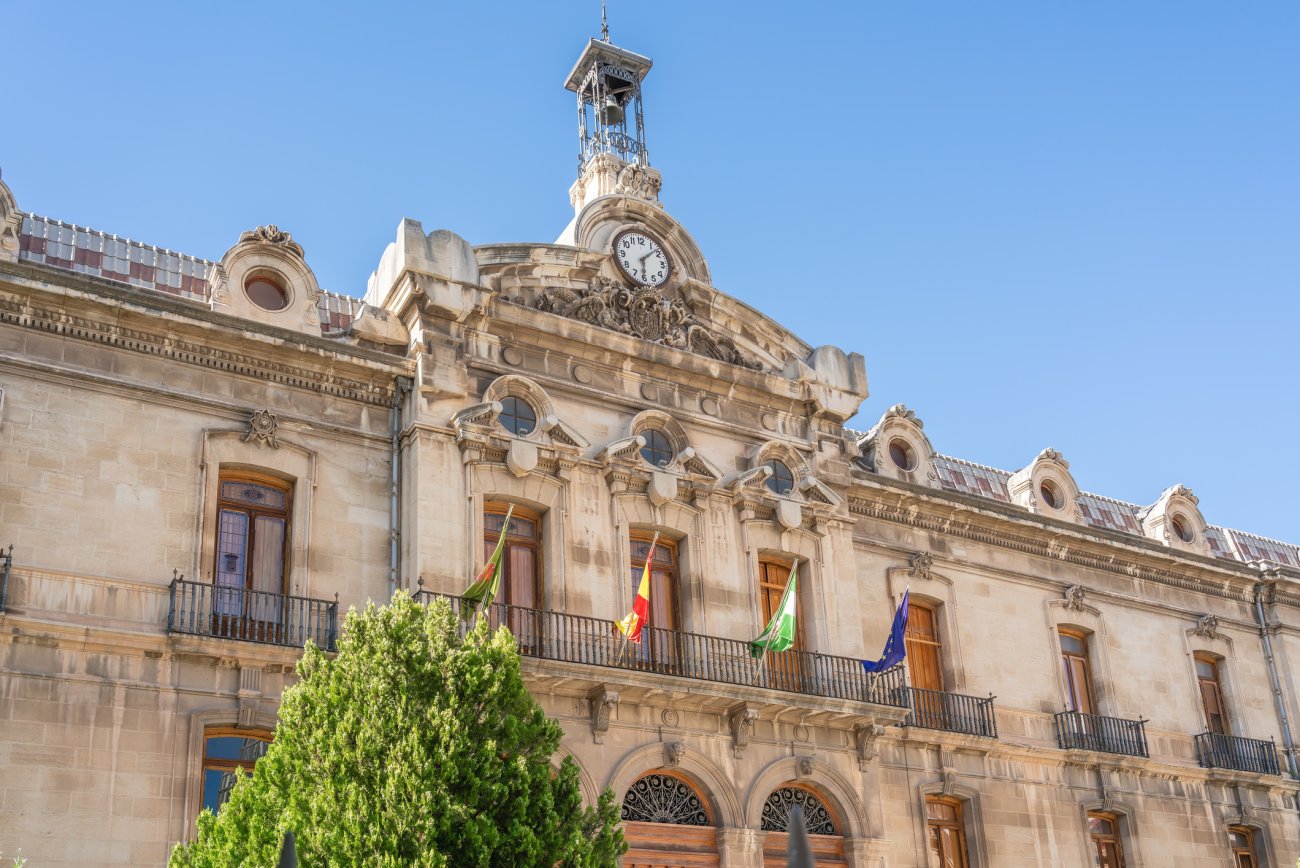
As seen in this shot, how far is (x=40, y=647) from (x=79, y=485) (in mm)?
2012

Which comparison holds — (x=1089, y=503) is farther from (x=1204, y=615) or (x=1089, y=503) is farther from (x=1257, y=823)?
(x=1257, y=823)

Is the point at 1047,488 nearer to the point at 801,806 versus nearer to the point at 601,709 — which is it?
the point at 801,806

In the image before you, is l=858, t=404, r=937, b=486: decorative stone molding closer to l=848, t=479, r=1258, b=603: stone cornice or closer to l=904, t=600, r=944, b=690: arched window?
l=848, t=479, r=1258, b=603: stone cornice

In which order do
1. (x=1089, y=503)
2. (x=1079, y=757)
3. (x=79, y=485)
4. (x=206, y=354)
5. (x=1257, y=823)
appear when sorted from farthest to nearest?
(x=1089, y=503) < (x=1257, y=823) < (x=1079, y=757) < (x=206, y=354) < (x=79, y=485)

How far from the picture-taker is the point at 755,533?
21.3 meters

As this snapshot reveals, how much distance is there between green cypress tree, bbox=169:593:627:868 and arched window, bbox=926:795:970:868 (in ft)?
29.0

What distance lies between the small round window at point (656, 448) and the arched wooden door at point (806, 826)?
483 cm

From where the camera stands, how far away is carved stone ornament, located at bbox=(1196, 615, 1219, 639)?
1058 inches

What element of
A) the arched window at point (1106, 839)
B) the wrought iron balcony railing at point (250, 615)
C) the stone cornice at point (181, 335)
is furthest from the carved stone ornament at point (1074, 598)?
the wrought iron balcony railing at point (250, 615)

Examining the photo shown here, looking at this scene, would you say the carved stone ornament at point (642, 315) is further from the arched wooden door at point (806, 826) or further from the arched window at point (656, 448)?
the arched wooden door at point (806, 826)

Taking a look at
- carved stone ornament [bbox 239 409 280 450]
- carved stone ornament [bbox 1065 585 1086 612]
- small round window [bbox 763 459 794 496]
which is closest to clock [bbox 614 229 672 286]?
small round window [bbox 763 459 794 496]

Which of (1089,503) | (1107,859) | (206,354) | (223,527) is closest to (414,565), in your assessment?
(223,527)

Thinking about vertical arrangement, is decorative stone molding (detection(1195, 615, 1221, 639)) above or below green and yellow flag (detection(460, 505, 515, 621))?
above

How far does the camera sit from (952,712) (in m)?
22.5
